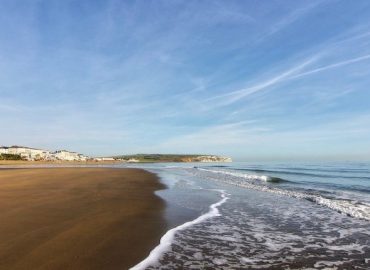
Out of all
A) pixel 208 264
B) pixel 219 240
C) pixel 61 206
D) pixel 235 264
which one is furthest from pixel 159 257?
pixel 61 206

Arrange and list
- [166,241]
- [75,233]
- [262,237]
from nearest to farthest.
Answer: [166,241] < [75,233] < [262,237]

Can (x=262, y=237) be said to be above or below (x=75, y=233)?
below

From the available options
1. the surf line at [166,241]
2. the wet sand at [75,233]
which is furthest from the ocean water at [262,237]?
the wet sand at [75,233]

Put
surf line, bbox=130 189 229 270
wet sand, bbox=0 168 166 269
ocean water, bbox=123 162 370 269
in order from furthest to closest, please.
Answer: ocean water, bbox=123 162 370 269 → surf line, bbox=130 189 229 270 → wet sand, bbox=0 168 166 269

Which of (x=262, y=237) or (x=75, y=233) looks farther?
(x=262, y=237)

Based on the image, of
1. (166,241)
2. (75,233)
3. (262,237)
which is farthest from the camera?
(262,237)

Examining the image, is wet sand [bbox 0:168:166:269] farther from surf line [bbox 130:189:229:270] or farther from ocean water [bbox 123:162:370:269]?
ocean water [bbox 123:162:370:269]

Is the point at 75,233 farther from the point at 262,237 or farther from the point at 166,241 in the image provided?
the point at 262,237

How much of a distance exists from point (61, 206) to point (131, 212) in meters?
2.62

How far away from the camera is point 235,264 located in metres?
6.72

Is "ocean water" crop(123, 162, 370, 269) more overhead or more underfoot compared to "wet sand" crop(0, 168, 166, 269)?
more underfoot

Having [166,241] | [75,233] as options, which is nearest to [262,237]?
[166,241]

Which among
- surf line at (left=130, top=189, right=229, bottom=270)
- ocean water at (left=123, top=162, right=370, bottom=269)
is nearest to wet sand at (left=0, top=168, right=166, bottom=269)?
surf line at (left=130, top=189, right=229, bottom=270)

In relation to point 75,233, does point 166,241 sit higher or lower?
lower
